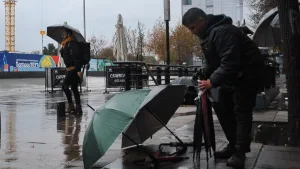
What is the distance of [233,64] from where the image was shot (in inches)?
160

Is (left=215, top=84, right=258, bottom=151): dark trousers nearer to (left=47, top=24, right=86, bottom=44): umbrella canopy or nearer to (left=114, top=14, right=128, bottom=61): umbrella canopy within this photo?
(left=47, top=24, right=86, bottom=44): umbrella canopy

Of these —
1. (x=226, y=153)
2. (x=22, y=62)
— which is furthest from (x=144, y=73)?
(x=22, y=62)

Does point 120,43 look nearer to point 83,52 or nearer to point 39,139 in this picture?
point 83,52

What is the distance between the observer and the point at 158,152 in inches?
202

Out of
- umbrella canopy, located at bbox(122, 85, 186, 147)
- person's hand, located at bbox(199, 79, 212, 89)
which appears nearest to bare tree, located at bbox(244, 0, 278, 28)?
umbrella canopy, located at bbox(122, 85, 186, 147)

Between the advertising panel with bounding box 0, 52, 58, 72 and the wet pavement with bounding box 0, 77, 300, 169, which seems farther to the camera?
the advertising panel with bounding box 0, 52, 58, 72

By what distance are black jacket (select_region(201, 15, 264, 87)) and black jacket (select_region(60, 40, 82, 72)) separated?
17.8ft

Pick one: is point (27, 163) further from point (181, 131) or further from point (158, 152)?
point (181, 131)

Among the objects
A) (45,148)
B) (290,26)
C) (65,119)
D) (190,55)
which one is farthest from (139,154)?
(190,55)

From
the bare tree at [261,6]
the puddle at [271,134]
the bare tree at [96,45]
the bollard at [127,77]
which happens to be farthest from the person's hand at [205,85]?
the bare tree at [96,45]

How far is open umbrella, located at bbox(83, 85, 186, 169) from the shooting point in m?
3.93

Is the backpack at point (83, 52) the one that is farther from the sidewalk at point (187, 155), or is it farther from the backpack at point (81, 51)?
the sidewalk at point (187, 155)

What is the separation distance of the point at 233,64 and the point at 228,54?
0.38 ft

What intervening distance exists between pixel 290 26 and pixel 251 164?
249cm
